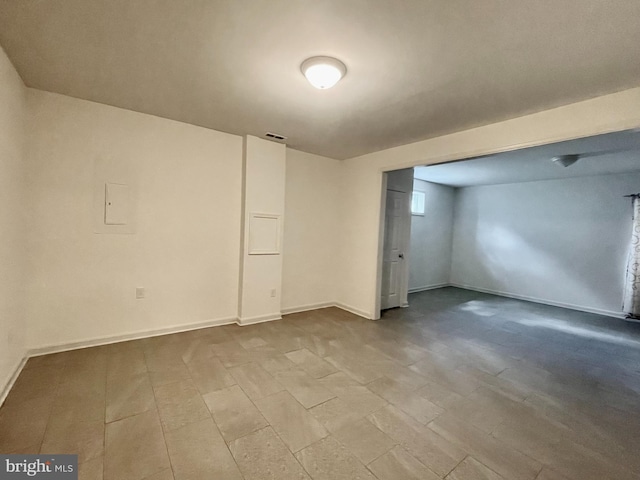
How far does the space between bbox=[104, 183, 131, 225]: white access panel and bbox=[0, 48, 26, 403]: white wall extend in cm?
64

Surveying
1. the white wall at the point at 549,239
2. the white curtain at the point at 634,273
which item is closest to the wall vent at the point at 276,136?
the white wall at the point at 549,239

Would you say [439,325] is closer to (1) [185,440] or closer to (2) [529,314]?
(2) [529,314]

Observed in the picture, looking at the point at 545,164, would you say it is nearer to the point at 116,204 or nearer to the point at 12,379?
the point at 116,204

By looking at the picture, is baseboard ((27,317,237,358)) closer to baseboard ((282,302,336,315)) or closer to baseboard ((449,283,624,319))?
baseboard ((282,302,336,315))

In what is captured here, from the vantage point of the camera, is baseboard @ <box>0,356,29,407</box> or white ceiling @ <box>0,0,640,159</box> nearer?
white ceiling @ <box>0,0,640,159</box>

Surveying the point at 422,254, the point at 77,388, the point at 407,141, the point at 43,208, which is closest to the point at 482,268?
the point at 422,254

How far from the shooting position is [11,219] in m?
2.24

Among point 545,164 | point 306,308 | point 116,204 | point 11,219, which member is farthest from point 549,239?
point 11,219

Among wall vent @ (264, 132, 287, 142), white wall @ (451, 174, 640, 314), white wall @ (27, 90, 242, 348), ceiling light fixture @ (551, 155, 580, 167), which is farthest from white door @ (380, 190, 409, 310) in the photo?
white wall @ (451, 174, 640, 314)

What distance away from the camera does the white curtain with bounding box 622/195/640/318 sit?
16.2 ft

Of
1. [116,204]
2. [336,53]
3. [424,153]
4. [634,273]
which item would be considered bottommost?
[634,273]

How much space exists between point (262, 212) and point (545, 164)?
506 cm

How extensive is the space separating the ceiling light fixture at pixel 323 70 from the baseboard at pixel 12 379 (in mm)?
3421

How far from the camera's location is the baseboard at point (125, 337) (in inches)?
108
